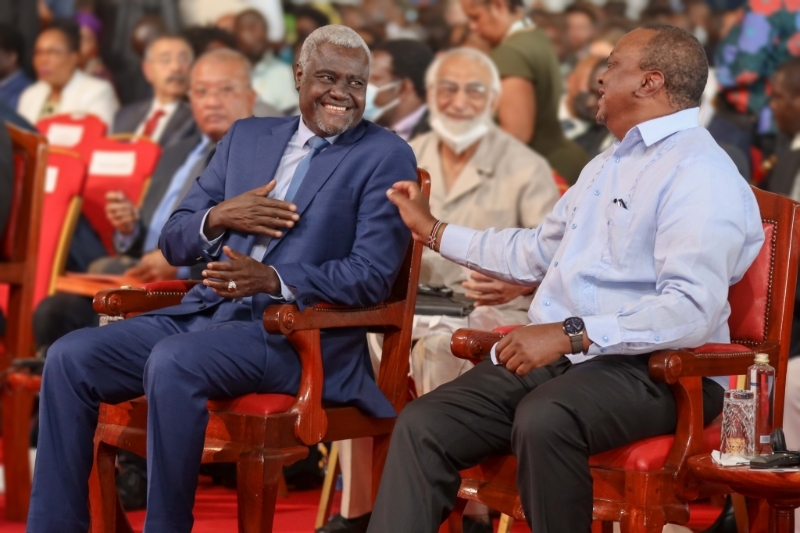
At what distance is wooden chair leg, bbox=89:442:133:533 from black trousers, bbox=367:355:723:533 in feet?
2.81

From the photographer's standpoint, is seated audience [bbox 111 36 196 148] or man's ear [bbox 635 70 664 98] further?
seated audience [bbox 111 36 196 148]

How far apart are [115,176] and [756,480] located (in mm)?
4454

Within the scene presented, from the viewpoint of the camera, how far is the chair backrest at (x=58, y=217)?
502cm

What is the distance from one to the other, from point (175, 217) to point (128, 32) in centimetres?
446

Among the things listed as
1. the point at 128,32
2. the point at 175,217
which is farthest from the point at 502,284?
the point at 128,32

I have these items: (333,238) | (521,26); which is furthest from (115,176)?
(333,238)

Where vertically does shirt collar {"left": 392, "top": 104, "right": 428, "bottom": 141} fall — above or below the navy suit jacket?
above

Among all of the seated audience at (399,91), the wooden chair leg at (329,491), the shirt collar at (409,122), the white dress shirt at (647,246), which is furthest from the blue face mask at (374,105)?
the white dress shirt at (647,246)

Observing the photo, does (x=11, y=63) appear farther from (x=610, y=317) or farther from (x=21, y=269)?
(x=610, y=317)

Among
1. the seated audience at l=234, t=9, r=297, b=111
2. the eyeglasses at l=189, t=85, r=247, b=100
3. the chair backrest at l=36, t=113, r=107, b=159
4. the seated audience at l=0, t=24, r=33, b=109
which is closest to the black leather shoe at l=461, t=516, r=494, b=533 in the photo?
the eyeglasses at l=189, t=85, r=247, b=100

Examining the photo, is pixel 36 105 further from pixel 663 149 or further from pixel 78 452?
pixel 663 149

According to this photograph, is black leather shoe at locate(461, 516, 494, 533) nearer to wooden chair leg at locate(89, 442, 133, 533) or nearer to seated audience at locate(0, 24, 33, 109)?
wooden chair leg at locate(89, 442, 133, 533)

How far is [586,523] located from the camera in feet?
7.62

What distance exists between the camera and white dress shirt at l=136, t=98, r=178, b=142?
21.6 feet
